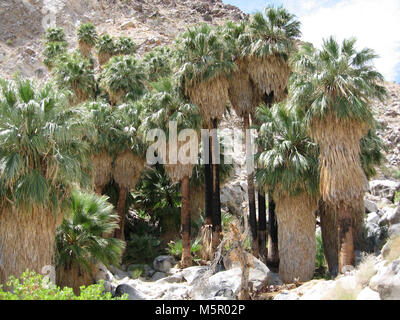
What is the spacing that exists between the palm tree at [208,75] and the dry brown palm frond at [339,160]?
18.8 ft

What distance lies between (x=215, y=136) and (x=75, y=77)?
10.1 metres

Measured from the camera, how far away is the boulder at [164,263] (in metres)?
19.6

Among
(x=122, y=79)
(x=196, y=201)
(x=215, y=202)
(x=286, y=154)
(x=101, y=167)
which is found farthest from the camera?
(x=122, y=79)

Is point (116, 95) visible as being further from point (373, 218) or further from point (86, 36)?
point (373, 218)

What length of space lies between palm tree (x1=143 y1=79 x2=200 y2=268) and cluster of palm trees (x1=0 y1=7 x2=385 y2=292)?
0.05 metres

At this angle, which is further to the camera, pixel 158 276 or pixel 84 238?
pixel 158 276

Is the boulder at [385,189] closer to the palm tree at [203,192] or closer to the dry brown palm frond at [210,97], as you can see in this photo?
the palm tree at [203,192]

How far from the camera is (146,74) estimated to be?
27359mm

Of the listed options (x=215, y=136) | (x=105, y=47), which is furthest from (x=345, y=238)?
(x=105, y=47)

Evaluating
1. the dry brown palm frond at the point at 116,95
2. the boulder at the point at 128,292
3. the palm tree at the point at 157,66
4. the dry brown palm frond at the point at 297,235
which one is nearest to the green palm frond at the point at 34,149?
the boulder at the point at 128,292

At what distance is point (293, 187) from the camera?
16609 millimetres

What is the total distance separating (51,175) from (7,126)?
6.18ft

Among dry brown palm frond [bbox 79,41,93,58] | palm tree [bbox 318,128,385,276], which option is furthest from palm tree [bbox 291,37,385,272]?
dry brown palm frond [bbox 79,41,93,58]
